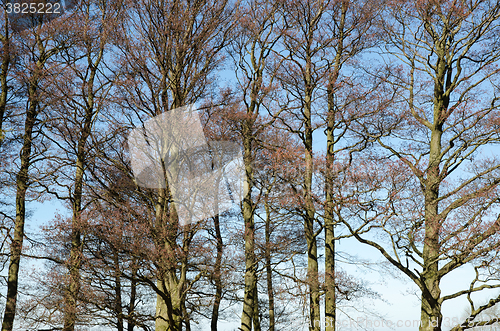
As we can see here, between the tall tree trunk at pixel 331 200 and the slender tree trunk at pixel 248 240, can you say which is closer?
the tall tree trunk at pixel 331 200

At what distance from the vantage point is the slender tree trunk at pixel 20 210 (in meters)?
12.1

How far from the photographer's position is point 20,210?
12938 mm

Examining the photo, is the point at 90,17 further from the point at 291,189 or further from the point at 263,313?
the point at 263,313

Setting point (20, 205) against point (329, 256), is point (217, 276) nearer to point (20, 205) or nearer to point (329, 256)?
point (329, 256)

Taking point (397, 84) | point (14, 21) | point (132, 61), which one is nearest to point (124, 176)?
point (132, 61)

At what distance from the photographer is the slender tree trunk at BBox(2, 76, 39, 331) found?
12130mm

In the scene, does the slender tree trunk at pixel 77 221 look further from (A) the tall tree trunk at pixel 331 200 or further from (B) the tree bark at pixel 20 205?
(A) the tall tree trunk at pixel 331 200

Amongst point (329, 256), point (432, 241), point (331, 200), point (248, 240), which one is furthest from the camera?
point (248, 240)

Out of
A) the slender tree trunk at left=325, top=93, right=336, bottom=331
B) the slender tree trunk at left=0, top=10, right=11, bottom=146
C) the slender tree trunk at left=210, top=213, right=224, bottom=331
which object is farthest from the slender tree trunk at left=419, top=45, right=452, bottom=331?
the slender tree trunk at left=0, top=10, right=11, bottom=146

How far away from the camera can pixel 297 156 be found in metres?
12.0

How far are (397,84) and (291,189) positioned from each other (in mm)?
4404

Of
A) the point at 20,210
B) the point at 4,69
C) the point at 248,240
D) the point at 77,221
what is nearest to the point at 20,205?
the point at 20,210

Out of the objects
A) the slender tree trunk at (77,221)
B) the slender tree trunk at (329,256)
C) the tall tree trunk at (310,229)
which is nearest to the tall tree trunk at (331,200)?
the slender tree trunk at (329,256)

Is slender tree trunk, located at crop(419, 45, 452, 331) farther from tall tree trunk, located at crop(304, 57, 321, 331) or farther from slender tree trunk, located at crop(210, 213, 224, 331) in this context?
slender tree trunk, located at crop(210, 213, 224, 331)
